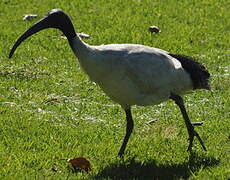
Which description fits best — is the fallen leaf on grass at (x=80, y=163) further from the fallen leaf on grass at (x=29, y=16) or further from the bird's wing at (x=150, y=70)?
the fallen leaf on grass at (x=29, y=16)

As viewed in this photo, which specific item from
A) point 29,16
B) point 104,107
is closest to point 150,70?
point 104,107

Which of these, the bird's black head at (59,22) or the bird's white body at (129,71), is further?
the bird's black head at (59,22)

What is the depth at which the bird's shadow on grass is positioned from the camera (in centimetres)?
718

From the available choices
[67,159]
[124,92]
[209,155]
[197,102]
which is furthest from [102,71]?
[197,102]

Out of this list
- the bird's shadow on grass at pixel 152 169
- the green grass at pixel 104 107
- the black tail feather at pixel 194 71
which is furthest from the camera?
the black tail feather at pixel 194 71

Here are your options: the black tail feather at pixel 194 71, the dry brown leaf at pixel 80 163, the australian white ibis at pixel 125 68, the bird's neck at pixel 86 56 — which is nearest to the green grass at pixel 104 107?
the dry brown leaf at pixel 80 163

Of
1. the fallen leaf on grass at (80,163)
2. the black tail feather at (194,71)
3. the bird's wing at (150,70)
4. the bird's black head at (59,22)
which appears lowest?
the fallen leaf on grass at (80,163)

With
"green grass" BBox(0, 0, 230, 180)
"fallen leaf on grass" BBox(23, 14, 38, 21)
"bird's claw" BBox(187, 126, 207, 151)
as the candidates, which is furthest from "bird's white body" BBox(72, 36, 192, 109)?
"fallen leaf on grass" BBox(23, 14, 38, 21)

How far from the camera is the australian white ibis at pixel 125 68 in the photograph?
7.33m

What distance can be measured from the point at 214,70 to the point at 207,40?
1885 millimetres

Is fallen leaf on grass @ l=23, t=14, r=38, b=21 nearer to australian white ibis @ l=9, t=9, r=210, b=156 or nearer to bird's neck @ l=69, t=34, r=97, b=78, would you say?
australian white ibis @ l=9, t=9, r=210, b=156

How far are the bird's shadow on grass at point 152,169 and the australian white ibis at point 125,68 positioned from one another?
14.9 inches

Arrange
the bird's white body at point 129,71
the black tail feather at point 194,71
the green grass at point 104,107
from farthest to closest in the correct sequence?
the black tail feather at point 194,71 < the green grass at point 104,107 < the bird's white body at point 129,71

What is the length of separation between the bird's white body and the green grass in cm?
79
